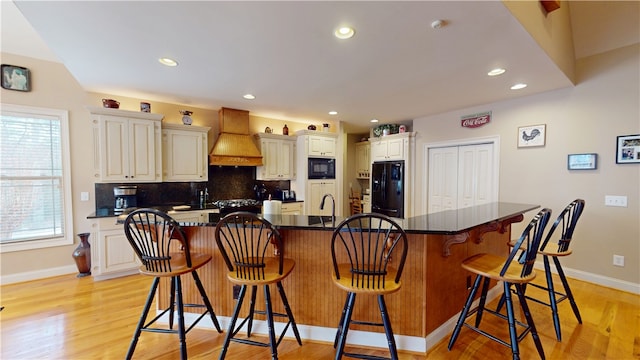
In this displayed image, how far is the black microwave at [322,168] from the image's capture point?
5172 millimetres

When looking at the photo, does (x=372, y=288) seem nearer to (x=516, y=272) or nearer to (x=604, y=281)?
(x=516, y=272)

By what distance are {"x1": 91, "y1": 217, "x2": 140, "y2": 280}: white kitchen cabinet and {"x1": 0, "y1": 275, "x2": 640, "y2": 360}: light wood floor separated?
365 mm

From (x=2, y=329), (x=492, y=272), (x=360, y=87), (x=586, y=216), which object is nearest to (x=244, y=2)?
(x=360, y=87)

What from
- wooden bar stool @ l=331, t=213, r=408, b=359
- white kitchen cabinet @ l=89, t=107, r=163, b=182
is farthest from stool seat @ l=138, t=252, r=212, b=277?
white kitchen cabinet @ l=89, t=107, r=163, b=182

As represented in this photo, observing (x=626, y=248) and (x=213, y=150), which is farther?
(x=213, y=150)

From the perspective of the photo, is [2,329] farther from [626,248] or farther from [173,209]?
[626,248]

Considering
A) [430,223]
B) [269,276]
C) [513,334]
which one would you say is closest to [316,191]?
[430,223]

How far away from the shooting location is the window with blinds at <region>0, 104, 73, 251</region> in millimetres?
3264

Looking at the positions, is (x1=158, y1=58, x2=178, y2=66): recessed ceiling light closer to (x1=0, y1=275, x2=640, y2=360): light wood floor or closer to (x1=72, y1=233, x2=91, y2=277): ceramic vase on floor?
(x1=0, y1=275, x2=640, y2=360): light wood floor

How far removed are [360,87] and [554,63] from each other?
1981mm

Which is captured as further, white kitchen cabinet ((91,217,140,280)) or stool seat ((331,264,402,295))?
white kitchen cabinet ((91,217,140,280))

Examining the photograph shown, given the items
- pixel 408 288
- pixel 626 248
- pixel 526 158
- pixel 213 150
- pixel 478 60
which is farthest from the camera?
pixel 213 150

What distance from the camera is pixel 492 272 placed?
6.05ft

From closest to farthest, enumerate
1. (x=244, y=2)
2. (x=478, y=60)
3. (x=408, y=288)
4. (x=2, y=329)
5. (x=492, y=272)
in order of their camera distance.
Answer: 1. (x=244, y=2)
2. (x=492, y=272)
3. (x=408, y=288)
4. (x=2, y=329)
5. (x=478, y=60)
